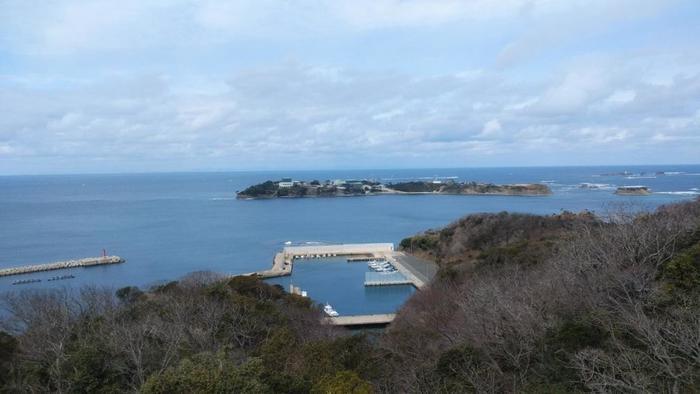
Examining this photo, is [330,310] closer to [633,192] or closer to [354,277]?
[354,277]

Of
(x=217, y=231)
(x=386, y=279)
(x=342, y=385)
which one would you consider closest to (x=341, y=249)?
(x=386, y=279)

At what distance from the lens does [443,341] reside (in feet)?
28.5

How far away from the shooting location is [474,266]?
15.4 meters

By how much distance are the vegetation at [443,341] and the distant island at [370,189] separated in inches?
2488

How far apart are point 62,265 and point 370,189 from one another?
192ft

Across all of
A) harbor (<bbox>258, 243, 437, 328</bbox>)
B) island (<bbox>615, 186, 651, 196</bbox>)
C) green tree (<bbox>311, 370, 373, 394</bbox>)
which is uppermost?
green tree (<bbox>311, 370, 373, 394</bbox>)

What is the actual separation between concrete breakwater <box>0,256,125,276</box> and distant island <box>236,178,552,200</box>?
42.6 metres

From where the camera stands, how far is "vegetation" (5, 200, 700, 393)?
16.5 ft

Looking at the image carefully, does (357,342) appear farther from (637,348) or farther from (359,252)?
(359,252)

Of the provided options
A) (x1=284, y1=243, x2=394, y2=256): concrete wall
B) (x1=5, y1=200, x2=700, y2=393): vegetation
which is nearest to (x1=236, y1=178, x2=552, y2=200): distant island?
(x1=284, y1=243, x2=394, y2=256): concrete wall

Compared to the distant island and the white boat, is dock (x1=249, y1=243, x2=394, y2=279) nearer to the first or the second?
the white boat

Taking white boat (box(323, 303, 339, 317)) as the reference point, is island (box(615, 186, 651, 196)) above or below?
above

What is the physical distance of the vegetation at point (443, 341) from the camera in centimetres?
502

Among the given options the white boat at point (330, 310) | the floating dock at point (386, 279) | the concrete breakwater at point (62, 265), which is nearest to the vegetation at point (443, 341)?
the white boat at point (330, 310)
